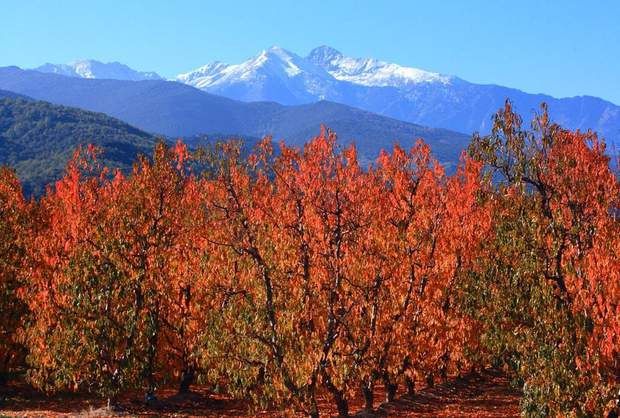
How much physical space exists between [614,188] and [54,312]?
3118 cm

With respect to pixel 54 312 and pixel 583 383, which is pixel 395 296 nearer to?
pixel 583 383

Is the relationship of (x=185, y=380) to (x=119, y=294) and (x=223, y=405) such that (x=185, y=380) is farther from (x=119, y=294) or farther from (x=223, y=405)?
(x=119, y=294)

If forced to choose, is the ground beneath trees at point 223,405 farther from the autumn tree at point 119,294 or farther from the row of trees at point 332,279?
the autumn tree at point 119,294

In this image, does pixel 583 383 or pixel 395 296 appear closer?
pixel 583 383

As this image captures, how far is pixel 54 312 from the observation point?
107 ft

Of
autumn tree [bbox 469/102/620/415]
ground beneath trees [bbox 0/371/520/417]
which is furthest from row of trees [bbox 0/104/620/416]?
ground beneath trees [bbox 0/371/520/417]

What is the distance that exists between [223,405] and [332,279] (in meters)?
16.3

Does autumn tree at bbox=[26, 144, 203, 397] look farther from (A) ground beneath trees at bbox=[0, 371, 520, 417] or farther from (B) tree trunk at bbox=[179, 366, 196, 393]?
(B) tree trunk at bbox=[179, 366, 196, 393]

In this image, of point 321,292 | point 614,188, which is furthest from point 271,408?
point 614,188

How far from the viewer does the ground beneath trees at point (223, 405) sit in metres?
36.9

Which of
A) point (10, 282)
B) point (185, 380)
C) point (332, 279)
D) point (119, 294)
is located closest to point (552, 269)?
point (332, 279)

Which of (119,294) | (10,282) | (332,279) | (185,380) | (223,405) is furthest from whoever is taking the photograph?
(185,380)

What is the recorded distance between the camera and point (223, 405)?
4156 cm

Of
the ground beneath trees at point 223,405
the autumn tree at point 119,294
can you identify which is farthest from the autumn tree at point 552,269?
the autumn tree at point 119,294
